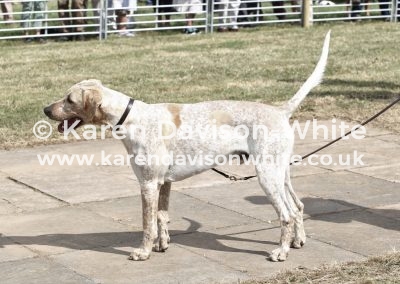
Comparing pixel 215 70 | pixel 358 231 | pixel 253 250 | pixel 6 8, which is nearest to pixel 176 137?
pixel 253 250

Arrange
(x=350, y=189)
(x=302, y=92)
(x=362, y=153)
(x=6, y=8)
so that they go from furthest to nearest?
(x=6, y=8), (x=362, y=153), (x=350, y=189), (x=302, y=92)

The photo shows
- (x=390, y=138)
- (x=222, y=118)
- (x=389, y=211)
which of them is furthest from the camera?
(x=390, y=138)

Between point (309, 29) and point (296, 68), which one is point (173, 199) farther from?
point (309, 29)

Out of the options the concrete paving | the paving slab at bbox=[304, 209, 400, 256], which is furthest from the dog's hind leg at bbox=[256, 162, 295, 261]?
the paving slab at bbox=[304, 209, 400, 256]

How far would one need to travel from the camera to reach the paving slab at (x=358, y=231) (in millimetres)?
7500

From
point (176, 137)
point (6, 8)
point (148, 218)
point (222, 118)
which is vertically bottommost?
point (148, 218)

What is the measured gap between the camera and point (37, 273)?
682cm

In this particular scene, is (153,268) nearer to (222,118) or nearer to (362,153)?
(222,118)

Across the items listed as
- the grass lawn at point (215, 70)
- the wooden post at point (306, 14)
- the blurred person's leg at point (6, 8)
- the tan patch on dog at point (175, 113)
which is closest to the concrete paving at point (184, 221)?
the tan patch on dog at point (175, 113)

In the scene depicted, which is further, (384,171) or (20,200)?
(384,171)

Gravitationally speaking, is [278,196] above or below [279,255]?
above

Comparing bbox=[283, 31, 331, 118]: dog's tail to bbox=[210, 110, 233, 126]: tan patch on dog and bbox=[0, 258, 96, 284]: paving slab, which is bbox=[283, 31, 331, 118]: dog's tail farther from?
bbox=[0, 258, 96, 284]: paving slab

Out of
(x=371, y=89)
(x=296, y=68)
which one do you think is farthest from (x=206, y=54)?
(x=371, y=89)

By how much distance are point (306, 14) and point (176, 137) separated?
50.0ft
